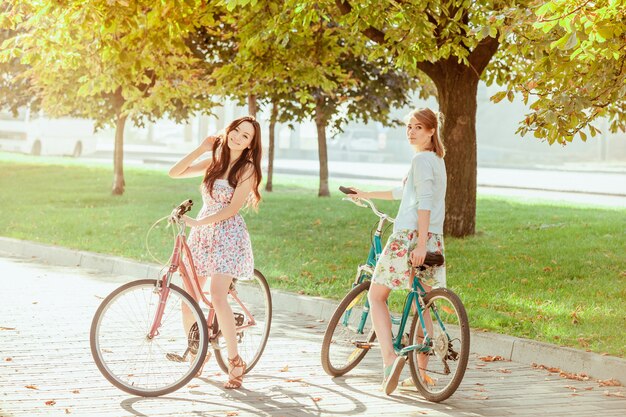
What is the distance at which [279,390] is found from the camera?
292 inches

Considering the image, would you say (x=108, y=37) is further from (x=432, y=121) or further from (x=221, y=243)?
(x=432, y=121)

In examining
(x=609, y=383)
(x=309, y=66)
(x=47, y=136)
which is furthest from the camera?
(x=47, y=136)

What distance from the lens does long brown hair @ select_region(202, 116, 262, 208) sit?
7332 mm

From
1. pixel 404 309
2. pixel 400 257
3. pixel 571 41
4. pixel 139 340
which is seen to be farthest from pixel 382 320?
pixel 571 41

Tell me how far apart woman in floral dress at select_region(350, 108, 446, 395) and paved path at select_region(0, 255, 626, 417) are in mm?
382

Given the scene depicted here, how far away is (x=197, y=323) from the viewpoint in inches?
280

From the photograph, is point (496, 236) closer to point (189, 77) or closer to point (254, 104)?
point (189, 77)

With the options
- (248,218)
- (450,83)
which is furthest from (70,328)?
(248,218)

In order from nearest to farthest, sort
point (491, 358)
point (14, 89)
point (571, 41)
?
1. point (571, 41)
2. point (491, 358)
3. point (14, 89)

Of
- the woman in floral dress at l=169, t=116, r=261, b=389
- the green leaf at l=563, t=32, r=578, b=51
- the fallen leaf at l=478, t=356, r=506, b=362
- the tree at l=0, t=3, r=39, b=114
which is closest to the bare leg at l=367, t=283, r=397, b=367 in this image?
the woman in floral dress at l=169, t=116, r=261, b=389

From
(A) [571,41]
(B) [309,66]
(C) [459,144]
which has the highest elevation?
(B) [309,66]

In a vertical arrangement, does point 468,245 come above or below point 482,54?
below

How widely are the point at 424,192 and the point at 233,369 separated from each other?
5.49 feet

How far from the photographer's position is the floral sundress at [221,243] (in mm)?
7234
